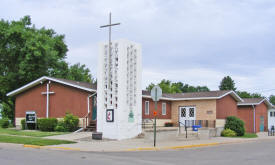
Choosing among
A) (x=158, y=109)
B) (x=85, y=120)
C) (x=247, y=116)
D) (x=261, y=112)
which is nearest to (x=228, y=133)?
(x=158, y=109)

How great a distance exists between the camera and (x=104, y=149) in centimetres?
1608

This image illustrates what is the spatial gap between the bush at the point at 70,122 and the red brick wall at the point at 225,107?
1251 centimetres

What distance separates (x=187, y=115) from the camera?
32312 millimetres

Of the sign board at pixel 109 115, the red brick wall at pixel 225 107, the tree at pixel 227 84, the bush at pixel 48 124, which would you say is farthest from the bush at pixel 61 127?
the tree at pixel 227 84

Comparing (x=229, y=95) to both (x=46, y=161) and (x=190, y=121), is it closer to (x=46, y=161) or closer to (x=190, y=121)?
(x=190, y=121)

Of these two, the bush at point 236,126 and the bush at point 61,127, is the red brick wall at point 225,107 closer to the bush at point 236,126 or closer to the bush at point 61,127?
the bush at point 236,126

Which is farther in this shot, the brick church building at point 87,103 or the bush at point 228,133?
the bush at point 228,133

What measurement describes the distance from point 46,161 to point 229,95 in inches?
973

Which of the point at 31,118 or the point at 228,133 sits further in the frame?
the point at 31,118

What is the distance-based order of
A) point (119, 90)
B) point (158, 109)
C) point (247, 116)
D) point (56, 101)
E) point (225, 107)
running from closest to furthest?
point (119, 90) < point (56, 101) < point (158, 109) < point (225, 107) < point (247, 116)

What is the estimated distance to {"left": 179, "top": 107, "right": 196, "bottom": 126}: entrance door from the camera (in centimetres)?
3178

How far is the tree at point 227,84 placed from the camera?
7781 centimetres

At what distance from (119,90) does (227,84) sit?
61.1 m

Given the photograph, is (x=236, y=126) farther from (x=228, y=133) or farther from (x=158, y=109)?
(x=158, y=109)
